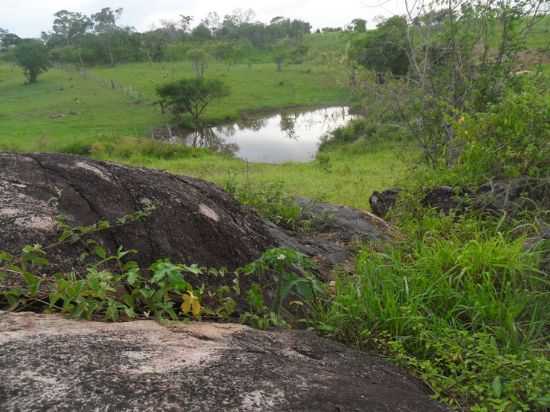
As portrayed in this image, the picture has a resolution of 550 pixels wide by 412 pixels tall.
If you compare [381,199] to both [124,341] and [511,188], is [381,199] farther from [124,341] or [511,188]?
[124,341]

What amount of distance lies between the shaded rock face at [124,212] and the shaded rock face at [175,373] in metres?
0.74

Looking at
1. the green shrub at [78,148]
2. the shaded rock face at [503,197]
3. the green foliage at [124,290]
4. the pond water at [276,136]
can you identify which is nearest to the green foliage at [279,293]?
the green foliage at [124,290]

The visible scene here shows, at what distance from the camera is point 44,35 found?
7744cm

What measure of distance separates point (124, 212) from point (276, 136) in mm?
24772

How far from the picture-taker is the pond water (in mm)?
23672

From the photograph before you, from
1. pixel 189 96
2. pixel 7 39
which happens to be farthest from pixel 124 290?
pixel 7 39

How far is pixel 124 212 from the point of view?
9.91 ft

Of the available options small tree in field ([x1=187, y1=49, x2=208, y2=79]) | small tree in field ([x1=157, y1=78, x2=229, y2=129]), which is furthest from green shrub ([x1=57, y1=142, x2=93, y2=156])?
small tree in field ([x1=187, y1=49, x2=208, y2=79])

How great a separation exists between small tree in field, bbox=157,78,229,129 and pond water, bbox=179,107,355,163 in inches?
57.1

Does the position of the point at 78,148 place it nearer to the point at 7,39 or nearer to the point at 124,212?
the point at 124,212

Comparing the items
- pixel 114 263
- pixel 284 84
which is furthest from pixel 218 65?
pixel 114 263

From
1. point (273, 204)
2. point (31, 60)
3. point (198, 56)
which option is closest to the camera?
point (273, 204)

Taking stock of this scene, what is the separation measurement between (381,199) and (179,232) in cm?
371

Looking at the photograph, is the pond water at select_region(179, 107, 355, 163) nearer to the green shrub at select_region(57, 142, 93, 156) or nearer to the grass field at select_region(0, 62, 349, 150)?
the grass field at select_region(0, 62, 349, 150)
